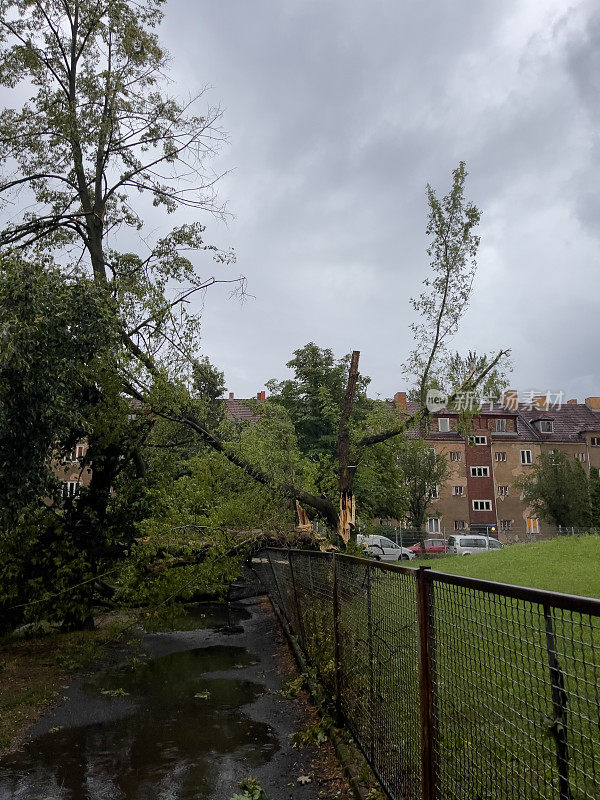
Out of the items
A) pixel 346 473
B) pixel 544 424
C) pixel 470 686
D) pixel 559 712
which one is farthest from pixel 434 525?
pixel 559 712

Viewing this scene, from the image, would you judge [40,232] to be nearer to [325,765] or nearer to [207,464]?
[207,464]

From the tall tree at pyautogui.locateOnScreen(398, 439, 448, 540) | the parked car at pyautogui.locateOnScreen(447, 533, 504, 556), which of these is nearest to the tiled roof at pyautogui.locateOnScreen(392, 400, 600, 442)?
the tall tree at pyautogui.locateOnScreen(398, 439, 448, 540)

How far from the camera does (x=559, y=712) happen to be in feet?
7.01

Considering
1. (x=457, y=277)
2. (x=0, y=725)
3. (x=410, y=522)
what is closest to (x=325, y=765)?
(x=0, y=725)

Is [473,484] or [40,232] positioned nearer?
[40,232]

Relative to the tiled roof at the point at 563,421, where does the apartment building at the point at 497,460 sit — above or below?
below

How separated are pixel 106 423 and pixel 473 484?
49.2m

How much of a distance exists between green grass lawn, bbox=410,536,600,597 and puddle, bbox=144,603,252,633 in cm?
462

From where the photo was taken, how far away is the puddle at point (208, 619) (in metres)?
13.8

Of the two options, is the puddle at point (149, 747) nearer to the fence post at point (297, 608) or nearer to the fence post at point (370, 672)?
the fence post at point (297, 608)

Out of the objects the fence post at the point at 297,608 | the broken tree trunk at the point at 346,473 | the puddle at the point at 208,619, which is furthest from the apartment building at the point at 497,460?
the fence post at the point at 297,608

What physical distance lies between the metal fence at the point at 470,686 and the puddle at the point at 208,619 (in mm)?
7358

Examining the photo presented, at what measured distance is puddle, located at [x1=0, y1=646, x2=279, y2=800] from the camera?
534cm

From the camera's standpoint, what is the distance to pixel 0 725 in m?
7.38
